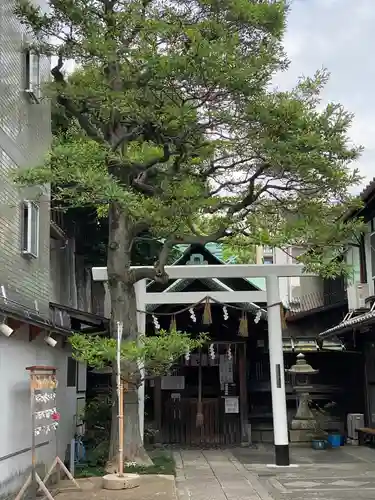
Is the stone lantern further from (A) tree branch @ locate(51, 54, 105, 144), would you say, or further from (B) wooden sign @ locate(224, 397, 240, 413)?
(A) tree branch @ locate(51, 54, 105, 144)

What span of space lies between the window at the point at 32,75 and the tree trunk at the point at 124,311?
9.41 ft

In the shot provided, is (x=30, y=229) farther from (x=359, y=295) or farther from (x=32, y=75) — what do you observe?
(x=359, y=295)

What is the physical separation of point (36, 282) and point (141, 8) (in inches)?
228

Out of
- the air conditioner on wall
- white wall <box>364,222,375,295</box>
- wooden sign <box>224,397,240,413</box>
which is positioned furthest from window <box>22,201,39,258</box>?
white wall <box>364,222,375,295</box>

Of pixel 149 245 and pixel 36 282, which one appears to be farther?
pixel 149 245

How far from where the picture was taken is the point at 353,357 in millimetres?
20719

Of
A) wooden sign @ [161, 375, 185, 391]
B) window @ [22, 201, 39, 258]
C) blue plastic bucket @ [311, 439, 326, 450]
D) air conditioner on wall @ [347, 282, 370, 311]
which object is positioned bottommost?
blue plastic bucket @ [311, 439, 326, 450]

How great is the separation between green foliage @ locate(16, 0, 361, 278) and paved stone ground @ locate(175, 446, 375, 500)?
14.2ft

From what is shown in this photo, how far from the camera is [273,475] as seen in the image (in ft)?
42.6

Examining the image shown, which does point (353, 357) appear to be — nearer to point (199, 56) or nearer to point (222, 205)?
point (222, 205)

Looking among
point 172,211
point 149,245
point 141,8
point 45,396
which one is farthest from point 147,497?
point 149,245

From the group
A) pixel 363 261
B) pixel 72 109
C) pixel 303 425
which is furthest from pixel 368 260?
pixel 72 109

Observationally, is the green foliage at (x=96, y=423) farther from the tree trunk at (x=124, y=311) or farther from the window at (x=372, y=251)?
the window at (x=372, y=251)

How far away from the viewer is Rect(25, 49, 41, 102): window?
1262cm
